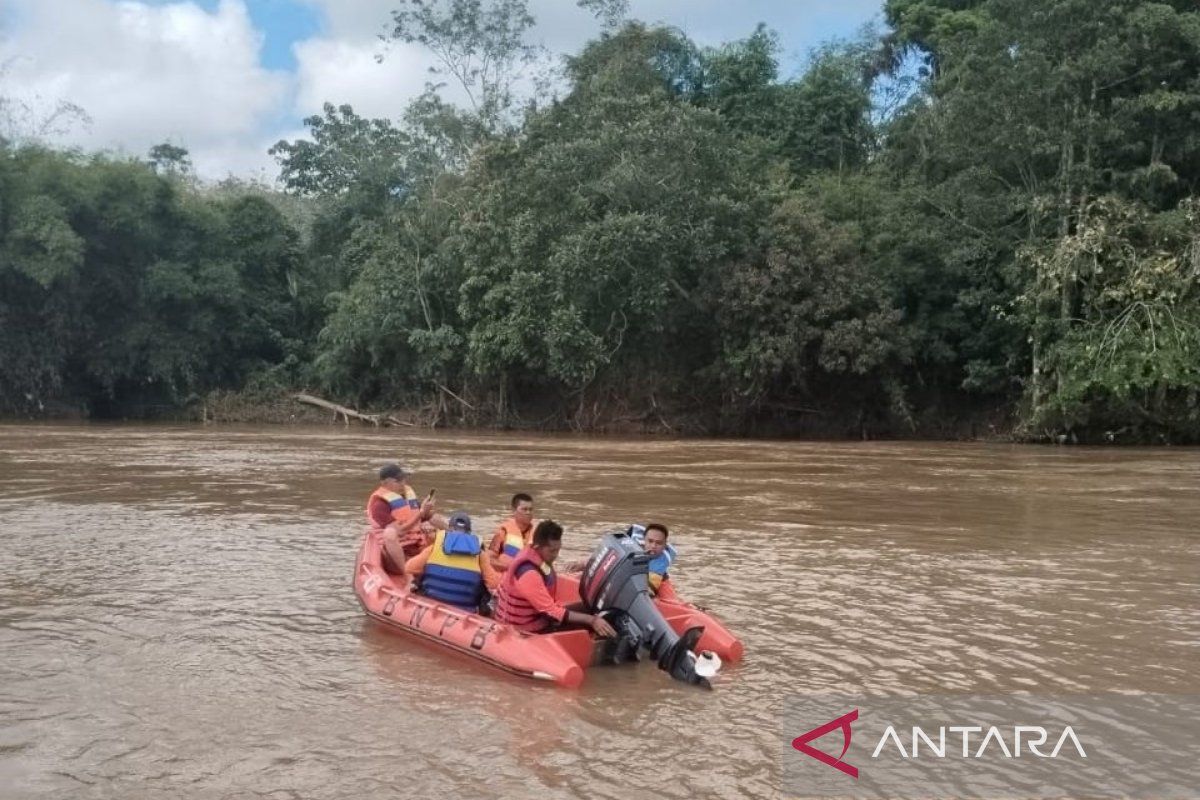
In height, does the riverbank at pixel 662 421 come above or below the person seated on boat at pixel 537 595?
above

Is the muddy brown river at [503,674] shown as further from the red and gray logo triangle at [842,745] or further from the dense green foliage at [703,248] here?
the dense green foliage at [703,248]

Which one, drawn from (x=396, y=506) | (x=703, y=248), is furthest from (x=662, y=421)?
(x=396, y=506)

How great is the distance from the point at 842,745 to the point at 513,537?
2.91 m

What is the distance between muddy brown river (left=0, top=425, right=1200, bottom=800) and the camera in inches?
193

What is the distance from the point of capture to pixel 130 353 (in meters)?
33.1

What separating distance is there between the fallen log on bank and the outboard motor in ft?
85.2

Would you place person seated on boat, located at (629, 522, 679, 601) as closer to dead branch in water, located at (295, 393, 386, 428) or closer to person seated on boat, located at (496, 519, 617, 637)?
person seated on boat, located at (496, 519, 617, 637)

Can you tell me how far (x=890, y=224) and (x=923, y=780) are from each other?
23.3 metres

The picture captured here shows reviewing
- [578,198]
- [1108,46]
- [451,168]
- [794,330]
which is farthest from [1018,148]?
[451,168]

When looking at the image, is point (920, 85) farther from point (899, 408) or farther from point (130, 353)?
point (130, 353)

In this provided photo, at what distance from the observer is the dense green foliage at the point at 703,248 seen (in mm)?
22734

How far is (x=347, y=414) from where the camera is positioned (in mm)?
33125

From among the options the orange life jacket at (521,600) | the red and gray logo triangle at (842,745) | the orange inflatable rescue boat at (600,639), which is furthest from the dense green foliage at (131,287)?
the red and gray logo triangle at (842,745)

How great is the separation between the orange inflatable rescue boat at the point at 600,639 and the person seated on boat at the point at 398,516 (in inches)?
37.1
